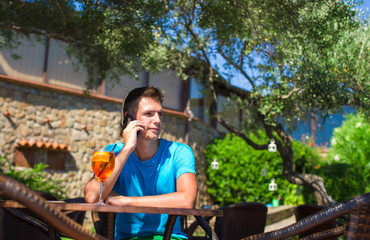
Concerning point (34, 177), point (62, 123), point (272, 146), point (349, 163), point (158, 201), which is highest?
point (62, 123)

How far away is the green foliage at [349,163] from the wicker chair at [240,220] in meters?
4.63

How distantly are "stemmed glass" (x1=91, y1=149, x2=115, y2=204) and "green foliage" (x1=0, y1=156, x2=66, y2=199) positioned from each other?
5285 mm

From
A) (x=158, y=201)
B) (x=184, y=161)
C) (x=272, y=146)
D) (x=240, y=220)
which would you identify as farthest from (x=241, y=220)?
(x=272, y=146)

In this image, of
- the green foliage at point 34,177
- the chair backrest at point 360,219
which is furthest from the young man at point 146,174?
the green foliage at point 34,177

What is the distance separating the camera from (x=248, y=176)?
10789 mm

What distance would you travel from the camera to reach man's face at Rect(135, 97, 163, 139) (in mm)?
2561

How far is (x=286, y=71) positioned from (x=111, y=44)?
253 cm

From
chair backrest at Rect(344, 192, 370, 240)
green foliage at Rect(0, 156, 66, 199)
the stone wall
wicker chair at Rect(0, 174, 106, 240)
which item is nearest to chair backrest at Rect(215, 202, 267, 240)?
chair backrest at Rect(344, 192, 370, 240)

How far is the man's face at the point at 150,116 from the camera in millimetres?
2561

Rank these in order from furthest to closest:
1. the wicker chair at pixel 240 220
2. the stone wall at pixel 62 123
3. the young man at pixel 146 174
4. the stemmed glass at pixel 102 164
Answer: the stone wall at pixel 62 123
the wicker chair at pixel 240 220
the young man at pixel 146 174
the stemmed glass at pixel 102 164

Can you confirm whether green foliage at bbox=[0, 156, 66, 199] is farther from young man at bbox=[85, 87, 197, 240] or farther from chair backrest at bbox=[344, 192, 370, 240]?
chair backrest at bbox=[344, 192, 370, 240]

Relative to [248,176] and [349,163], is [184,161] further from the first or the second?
[248,176]

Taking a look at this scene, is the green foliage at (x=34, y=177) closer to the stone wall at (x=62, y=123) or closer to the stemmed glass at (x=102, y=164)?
the stone wall at (x=62, y=123)

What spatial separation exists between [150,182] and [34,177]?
5.62 meters
